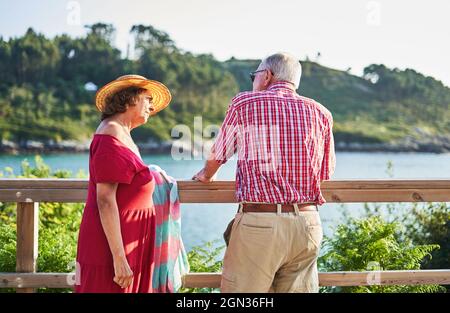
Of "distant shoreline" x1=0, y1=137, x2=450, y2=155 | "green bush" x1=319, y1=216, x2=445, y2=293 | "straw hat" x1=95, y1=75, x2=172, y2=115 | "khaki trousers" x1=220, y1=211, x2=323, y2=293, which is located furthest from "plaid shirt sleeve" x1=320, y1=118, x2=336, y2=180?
"distant shoreline" x1=0, y1=137, x2=450, y2=155

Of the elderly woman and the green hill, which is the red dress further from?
the green hill

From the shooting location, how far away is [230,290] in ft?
8.43

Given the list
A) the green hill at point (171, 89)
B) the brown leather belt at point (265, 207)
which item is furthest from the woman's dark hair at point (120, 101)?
the green hill at point (171, 89)

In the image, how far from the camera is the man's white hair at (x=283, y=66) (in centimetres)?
256

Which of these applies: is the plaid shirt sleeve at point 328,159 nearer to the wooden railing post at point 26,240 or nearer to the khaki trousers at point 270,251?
the khaki trousers at point 270,251

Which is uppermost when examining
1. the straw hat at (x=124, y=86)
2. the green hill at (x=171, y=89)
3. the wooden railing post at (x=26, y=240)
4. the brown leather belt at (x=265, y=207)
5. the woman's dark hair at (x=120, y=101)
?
the green hill at (x=171, y=89)

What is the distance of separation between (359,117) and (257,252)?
2985 inches

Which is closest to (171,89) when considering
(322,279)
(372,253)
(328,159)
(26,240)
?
(372,253)

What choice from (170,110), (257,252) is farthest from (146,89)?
(170,110)

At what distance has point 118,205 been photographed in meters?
2.43

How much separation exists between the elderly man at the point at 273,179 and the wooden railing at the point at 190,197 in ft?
1.19
